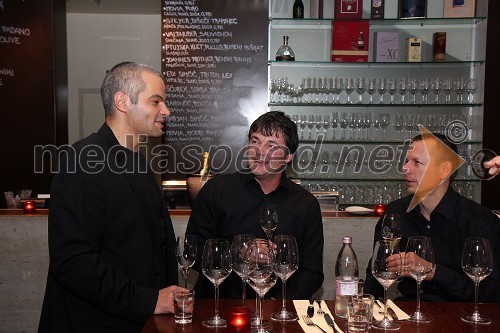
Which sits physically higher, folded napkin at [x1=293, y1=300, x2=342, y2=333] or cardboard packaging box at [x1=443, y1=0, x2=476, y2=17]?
cardboard packaging box at [x1=443, y1=0, x2=476, y2=17]

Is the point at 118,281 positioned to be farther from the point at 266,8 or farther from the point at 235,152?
the point at 266,8

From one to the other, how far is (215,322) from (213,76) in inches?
155

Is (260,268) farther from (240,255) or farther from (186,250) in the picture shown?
(186,250)

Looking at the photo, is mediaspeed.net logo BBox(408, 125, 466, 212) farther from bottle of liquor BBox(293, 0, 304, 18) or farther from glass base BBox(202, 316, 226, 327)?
bottle of liquor BBox(293, 0, 304, 18)

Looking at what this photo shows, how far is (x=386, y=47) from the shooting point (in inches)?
219

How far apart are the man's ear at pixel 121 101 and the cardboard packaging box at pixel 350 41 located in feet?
11.8

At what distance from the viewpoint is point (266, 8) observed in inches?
216

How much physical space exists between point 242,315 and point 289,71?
4173 millimetres

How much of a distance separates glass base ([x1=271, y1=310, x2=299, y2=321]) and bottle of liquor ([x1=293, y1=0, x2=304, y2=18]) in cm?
404

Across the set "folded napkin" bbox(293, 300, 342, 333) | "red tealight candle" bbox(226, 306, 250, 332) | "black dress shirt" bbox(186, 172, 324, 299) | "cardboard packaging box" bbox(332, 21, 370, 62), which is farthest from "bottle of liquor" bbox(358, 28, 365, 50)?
"red tealight candle" bbox(226, 306, 250, 332)

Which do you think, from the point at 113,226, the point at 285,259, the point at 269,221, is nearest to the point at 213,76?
the point at 269,221

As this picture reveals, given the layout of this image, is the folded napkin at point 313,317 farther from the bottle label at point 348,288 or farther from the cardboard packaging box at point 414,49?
the cardboard packaging box at point 414,49

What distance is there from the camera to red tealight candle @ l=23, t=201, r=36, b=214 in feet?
11.3

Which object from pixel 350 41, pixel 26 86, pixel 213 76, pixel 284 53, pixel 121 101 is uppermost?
pixel 350 41
